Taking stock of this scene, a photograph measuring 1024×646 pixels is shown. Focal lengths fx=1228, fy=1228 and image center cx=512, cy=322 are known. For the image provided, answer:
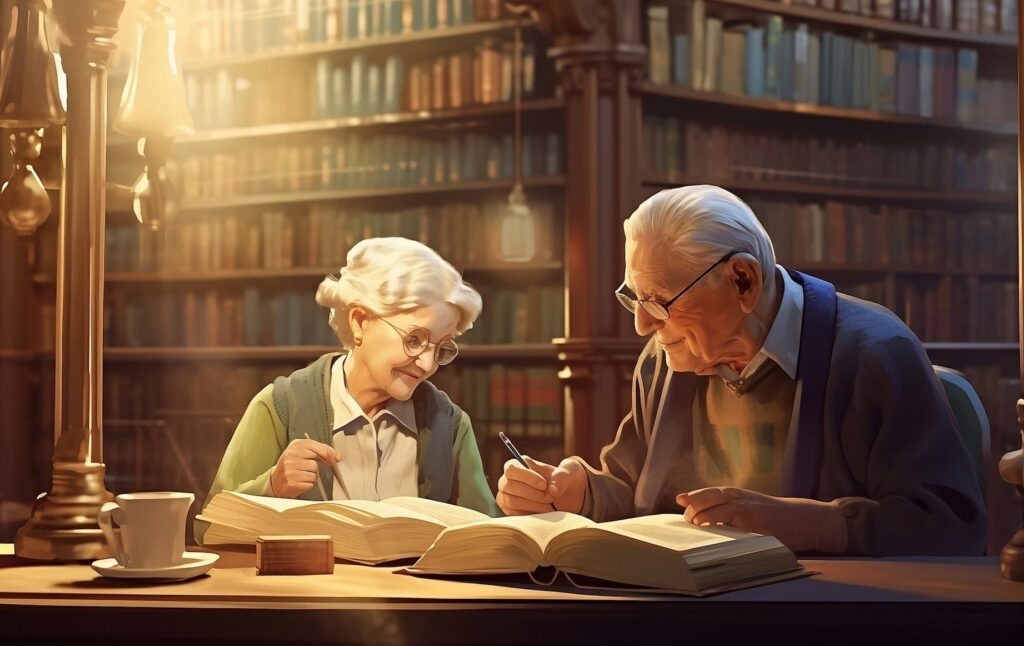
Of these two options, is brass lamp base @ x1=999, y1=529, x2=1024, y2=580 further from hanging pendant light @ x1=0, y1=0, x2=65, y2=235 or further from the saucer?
hanging pendant light @ x1=0, y1=0, x2=65, y2=235

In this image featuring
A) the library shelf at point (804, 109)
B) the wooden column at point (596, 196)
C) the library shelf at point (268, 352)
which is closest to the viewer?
the wooden column at point (596, 196)

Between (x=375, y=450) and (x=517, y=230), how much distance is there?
2394mm

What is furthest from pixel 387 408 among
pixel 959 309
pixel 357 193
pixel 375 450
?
pixel 959 309

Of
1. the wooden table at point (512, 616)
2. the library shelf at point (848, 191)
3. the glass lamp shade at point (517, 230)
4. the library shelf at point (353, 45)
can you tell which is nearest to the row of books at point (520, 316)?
the glass lamp shade at point (517, 230)

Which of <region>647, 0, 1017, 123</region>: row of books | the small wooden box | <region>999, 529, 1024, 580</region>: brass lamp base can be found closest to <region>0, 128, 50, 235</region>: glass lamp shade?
the small wooden box

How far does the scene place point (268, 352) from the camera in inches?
196

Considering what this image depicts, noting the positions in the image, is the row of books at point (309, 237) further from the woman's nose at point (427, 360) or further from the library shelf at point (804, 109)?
the woman's nose at point (427, 360)

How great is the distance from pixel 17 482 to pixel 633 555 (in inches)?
173

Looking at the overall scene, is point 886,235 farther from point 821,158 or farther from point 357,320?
point 357,320

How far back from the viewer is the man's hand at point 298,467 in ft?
6.39

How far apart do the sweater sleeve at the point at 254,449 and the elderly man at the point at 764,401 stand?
0.43 m

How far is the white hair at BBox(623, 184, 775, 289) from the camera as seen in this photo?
1872 mm

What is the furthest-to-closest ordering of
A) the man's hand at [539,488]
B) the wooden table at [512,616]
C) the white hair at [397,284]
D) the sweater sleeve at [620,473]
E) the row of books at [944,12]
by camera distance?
the row of books at [944,12] → the white hair at [397,284] → the sweater sleeve at [620,473] → the man's hand at [539,488] → the wooden table at [512,616]

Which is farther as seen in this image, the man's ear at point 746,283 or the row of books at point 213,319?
the row of books at point 213,319
